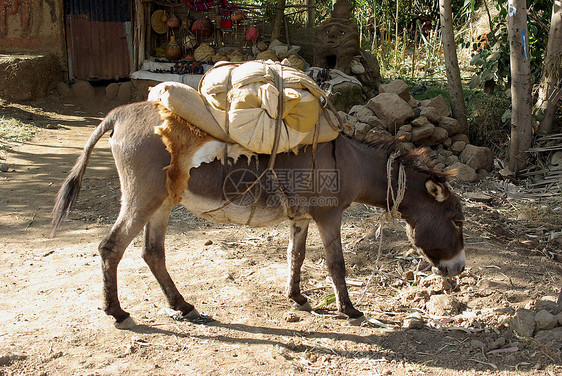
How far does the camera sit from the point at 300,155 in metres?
3.68

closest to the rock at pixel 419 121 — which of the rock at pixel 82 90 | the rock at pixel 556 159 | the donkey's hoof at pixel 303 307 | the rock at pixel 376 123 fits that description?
the rock at pixel 376 123

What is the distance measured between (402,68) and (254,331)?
10.1 metres

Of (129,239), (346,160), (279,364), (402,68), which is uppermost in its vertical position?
(402,68)

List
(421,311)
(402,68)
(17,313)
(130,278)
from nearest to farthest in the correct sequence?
(17,313) < (421,311) < (130,278) < (402,68)

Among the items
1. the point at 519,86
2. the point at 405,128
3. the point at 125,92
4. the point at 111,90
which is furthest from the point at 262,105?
the point at 111,90

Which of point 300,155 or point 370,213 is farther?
point 370,213

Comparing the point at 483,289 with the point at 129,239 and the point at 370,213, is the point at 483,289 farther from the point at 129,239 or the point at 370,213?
the point at 129,239

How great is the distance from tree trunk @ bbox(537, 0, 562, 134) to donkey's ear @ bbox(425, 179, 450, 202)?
4296 mm

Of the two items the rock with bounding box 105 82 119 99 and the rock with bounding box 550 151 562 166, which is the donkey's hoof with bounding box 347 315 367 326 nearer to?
the rock with bounding box 550 151 562 166

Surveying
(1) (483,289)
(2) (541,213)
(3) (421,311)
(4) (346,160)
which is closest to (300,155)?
(4) (346,160)

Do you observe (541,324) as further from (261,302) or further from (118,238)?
(118,238)

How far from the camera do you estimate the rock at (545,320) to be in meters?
3.50

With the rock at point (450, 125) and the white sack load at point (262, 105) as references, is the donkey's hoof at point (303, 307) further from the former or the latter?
the rock at point (450, 125)

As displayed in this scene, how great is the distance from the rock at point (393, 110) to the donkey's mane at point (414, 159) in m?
3.41
